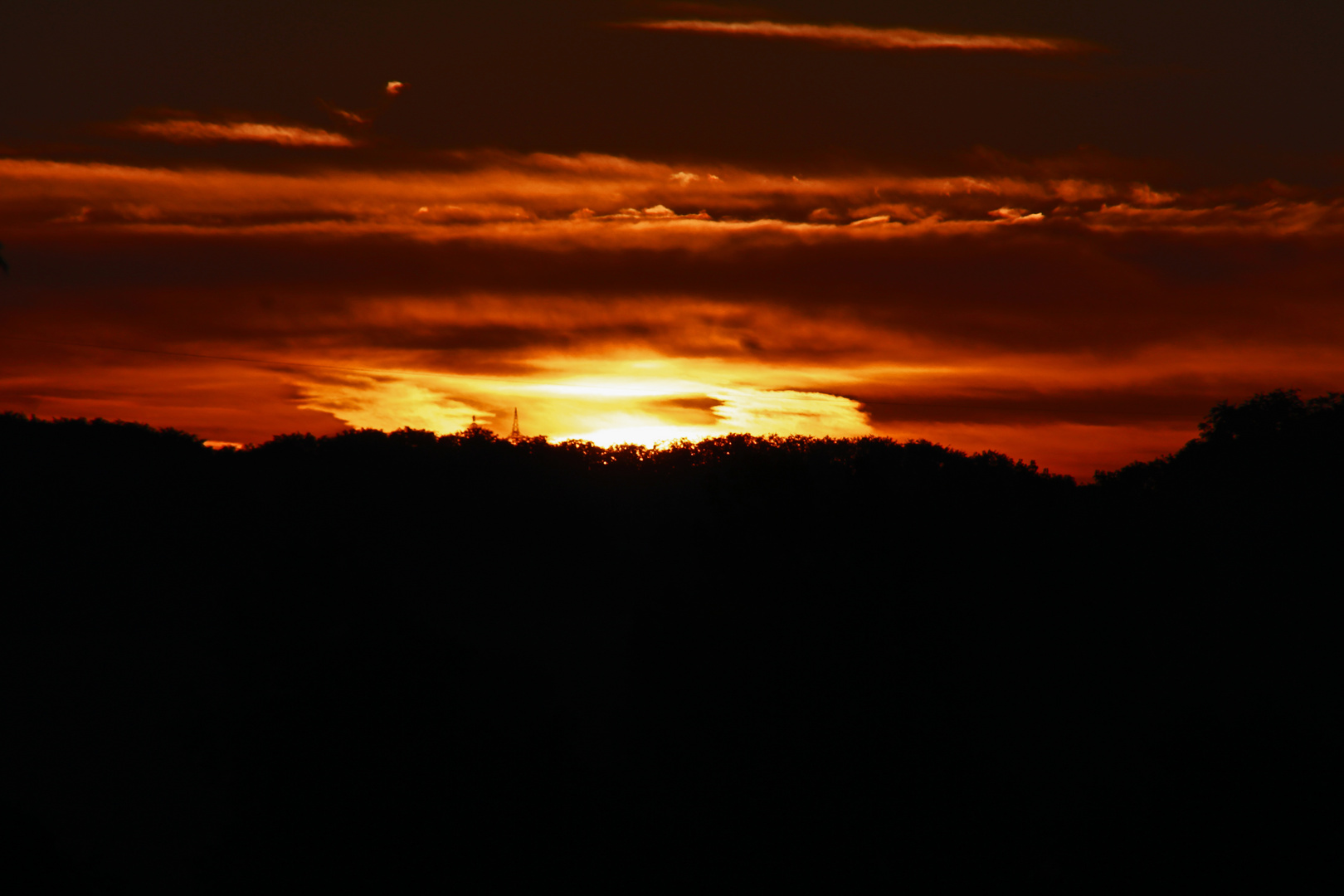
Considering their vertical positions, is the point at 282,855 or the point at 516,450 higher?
the point at 516,450

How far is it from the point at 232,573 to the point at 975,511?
1860 cm

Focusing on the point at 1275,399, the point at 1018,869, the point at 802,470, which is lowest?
the point at 1018,869

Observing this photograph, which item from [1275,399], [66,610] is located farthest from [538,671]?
[1275,399]

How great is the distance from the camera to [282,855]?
44.5 feet

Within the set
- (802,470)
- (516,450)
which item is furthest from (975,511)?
(516,450)

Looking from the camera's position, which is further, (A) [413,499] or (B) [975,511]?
(A) [413,499]

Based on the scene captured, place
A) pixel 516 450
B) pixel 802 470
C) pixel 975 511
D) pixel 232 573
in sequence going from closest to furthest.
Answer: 1. pixel 802 470
2. pixel 975 511
3. pixel 232 573
4. pixel 516 450

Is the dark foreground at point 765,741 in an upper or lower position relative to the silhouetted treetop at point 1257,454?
lower

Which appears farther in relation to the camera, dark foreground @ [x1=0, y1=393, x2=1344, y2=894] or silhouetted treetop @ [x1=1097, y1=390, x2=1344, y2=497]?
silhouetted treetop @ [x1=1097, y1=390, x2=1344, y2=497]

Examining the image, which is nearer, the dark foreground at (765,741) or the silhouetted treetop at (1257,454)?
the dark foreground at (765,741)

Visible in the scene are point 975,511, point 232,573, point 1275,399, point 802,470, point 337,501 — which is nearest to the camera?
point 802,470

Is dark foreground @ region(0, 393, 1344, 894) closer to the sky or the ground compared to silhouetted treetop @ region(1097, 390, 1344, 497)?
closer to the ground

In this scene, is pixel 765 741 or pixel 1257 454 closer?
pixel 765 741

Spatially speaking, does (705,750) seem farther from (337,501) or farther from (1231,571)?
(337,501)
